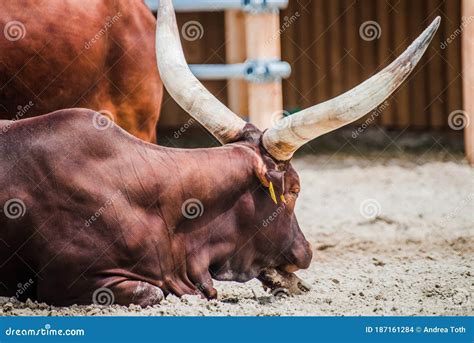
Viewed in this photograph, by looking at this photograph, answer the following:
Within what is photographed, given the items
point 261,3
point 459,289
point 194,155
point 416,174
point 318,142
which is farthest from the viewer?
point 318,142

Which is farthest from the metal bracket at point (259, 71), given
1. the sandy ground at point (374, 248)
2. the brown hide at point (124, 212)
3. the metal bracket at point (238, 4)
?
the brown hide at point (124, 212)

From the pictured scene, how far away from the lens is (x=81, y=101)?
5246mm

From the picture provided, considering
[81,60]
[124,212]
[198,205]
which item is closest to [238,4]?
[81,60]

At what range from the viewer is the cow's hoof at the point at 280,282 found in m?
4.59

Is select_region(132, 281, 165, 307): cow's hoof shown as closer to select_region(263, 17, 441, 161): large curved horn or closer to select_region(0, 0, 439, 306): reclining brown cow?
select_region(0, 0, 439, 306): reclining brown cow

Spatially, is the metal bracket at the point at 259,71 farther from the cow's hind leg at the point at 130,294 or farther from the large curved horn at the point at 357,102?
the cow's hind leg at the point at 130,294

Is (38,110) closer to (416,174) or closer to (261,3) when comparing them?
(261,3)

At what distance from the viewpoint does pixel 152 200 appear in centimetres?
421

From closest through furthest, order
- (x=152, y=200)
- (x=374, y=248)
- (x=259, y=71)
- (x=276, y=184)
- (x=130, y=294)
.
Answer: (x=130, y=294) → (x=152, y=200) → (x=276, y=184) → (x=374, y=248) → (x=259, y=71)

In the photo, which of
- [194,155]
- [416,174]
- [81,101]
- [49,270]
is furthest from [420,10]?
[49,270]

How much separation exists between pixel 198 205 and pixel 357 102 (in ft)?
2.44

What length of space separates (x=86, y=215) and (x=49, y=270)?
24cm

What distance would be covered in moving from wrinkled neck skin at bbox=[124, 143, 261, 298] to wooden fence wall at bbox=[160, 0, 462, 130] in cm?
539

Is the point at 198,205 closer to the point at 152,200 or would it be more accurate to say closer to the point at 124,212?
the point at 152,200
